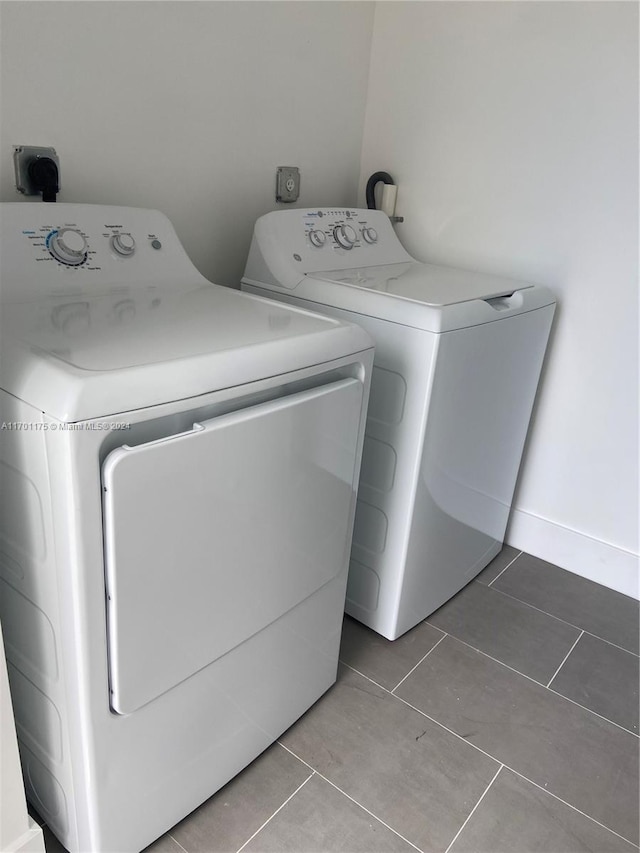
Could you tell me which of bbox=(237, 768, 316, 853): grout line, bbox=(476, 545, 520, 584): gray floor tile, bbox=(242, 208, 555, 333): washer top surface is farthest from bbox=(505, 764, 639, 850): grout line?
bbox=(242, 208, 555, 333): washer top surface

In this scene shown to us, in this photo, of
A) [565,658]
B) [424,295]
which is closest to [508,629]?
[565,658]

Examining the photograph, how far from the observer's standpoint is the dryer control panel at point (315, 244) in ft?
5.33

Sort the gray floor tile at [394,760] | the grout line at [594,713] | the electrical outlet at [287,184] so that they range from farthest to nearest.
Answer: the electrical outlet at [287,184] < the grout line at [594,713] < the gray floor tile at [394,760]

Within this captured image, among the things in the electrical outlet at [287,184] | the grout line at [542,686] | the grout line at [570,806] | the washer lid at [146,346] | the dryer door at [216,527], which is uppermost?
the electrical outlet at [287,184]

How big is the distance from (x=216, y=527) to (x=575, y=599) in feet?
4.48

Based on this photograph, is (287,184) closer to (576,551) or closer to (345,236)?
(345,236)

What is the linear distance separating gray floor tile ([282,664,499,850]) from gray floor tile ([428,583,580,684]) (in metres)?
0.33

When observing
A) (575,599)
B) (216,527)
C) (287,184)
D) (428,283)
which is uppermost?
(287,184)

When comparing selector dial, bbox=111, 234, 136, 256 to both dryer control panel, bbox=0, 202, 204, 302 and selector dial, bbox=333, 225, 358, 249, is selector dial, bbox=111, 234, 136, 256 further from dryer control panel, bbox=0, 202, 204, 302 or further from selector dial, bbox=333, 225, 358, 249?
selector dial, bbox=333, 225, 358, 249

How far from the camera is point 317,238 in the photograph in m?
1.73

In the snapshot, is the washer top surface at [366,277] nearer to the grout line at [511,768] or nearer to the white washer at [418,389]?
the white washer at [418,389]

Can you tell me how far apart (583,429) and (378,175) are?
1.02 meters

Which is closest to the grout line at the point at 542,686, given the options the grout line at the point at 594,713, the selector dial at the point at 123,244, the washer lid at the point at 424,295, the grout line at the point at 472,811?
the grout line at the point at 594,713

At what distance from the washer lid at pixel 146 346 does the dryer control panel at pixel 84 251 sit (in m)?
0.06
